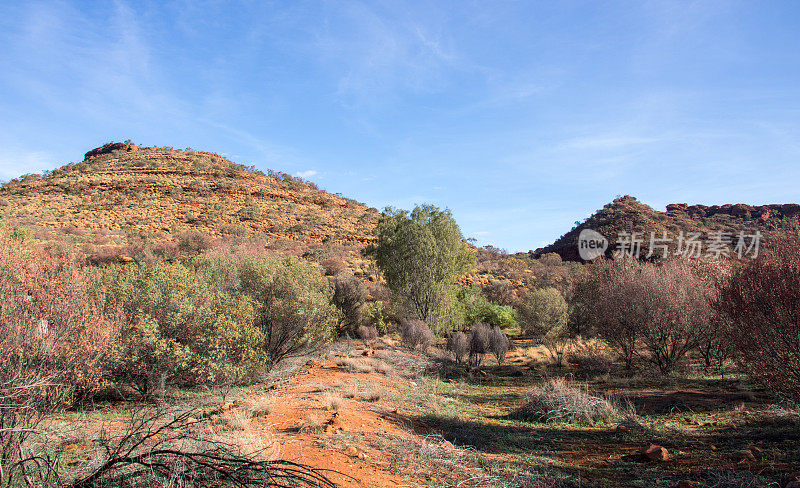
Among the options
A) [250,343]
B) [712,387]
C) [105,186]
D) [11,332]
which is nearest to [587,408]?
[712,387]

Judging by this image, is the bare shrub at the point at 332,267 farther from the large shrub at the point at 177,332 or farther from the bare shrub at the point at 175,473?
the bare shrub at the point at 175,473

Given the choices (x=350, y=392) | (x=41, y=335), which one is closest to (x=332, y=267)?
(x=350, y=392)

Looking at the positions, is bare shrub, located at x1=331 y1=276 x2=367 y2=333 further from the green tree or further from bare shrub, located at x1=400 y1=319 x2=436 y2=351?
bare shrub, located at x1=400 y1=319 x2=436 y2=351

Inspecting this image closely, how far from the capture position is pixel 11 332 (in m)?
4.70

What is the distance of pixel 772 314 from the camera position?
22.2 ft

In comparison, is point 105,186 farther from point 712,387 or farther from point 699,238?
point 699,238

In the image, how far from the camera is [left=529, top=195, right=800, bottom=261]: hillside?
5200 cm

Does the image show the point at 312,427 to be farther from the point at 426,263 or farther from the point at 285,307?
the point at 426,263

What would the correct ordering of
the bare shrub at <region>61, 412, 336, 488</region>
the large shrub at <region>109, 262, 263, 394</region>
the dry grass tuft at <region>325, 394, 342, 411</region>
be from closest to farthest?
the bare shrub at <region>61, 412, 336, 488</region> → the dry grass tuft at <region>325, 394, 342, 411</region> → the large shrub at <region>109, 262, 263, 394</region>

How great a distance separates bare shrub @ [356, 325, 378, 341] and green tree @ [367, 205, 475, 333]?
209cm

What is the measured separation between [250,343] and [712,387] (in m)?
12.4

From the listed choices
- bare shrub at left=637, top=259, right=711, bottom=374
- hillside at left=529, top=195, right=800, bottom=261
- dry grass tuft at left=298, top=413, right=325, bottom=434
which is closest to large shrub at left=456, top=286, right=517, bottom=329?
bare shrub at left=637, top=259, right=711, bottom=374

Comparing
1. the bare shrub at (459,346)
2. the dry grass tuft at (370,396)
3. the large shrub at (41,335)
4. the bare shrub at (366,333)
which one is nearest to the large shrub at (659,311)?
the bare shrub at (459,346)

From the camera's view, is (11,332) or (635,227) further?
(635,227)
